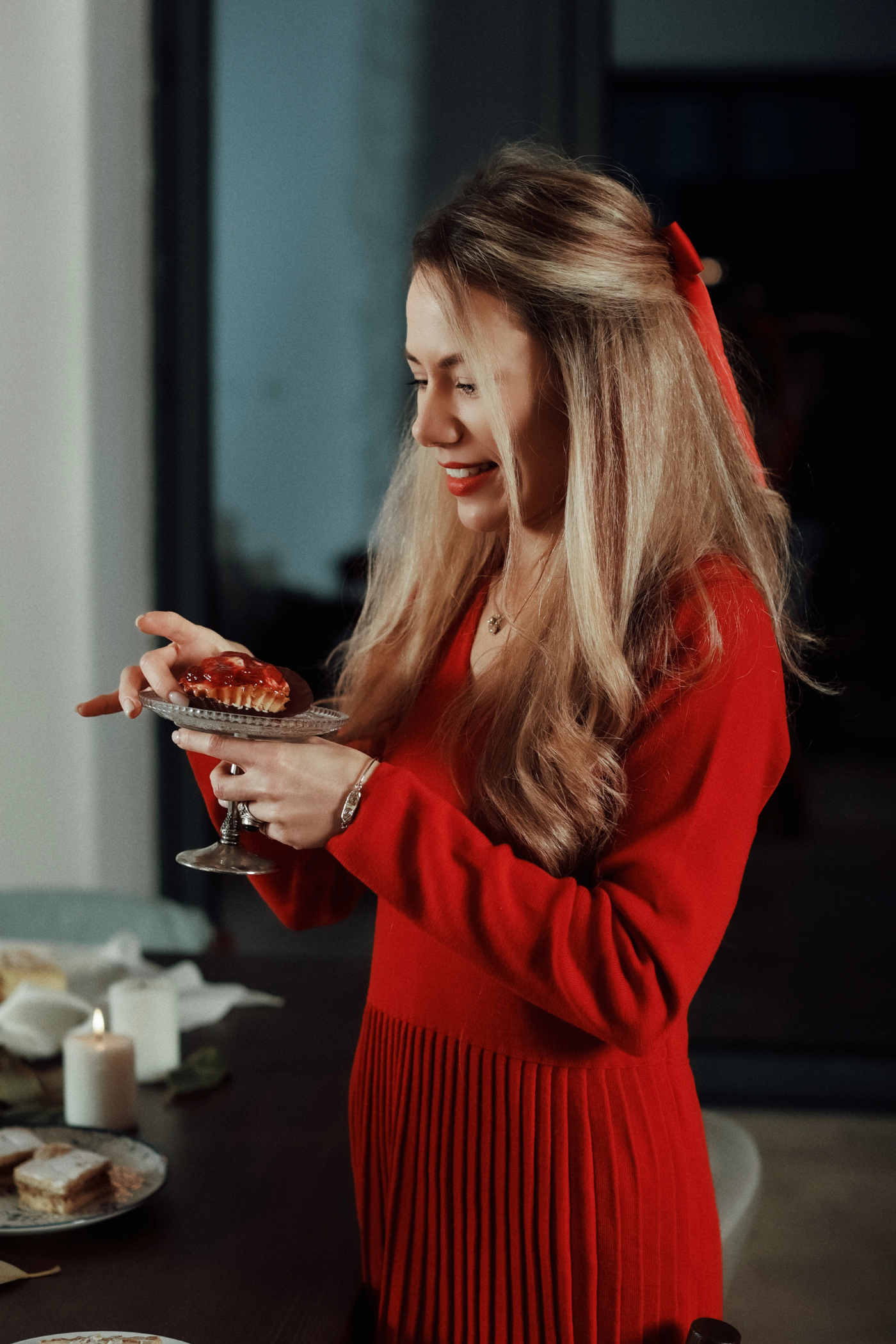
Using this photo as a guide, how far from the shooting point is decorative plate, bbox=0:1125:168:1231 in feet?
3.43

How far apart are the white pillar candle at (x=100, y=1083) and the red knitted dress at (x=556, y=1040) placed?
0.29 meters

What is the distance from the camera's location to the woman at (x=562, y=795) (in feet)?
3.05

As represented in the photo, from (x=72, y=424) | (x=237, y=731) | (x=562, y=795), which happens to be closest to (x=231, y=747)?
(x=237, y=731)

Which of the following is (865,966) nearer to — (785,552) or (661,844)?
(785,552)

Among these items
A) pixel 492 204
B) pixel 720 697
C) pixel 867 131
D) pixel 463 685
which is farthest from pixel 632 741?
pixel 867 131

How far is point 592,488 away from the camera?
3.47 feet

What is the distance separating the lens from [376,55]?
3242 millimetres

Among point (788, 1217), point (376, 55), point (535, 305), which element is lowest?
point (788, 1217)

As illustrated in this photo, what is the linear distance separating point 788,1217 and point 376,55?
3.04m

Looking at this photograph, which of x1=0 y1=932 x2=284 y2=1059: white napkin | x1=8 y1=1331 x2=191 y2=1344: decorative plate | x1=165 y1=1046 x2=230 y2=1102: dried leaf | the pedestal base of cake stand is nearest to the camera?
x1=8 y1=1331 x2=191 y2=1344: decorative plate

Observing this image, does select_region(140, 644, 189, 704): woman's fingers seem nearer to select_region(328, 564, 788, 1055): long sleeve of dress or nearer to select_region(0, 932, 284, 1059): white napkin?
select_region(328, 564, 788, 1055): long sleeve of dress

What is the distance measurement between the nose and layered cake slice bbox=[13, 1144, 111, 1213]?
72 cm

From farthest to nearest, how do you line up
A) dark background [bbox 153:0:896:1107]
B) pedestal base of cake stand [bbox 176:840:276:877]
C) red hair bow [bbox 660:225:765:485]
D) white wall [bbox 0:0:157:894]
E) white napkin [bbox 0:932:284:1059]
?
dark background [bbox 153:0:896:1107], white wall [bbox 0:0:157:894], white napkin [bbox 0:932:284:1059], red hair bow [bbox 660:225:765:485], pedestal base of cake stand [bbox 176:840:276:877]

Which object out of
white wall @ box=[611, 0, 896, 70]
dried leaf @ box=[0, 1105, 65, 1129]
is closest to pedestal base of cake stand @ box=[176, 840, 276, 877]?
dried leaf @ box=[0, 1105, 65, 1129]
